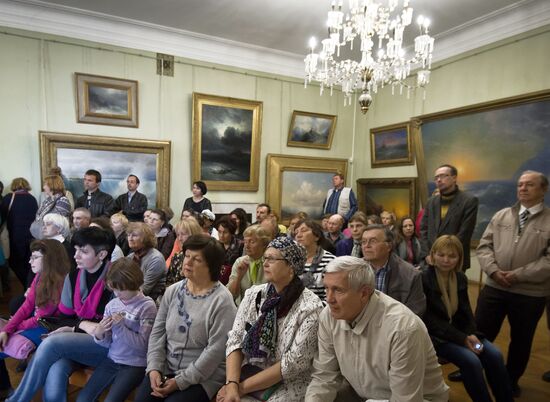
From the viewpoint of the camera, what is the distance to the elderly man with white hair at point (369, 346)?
5.32 feet

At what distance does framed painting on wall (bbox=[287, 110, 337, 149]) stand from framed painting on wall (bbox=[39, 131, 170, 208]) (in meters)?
2.89

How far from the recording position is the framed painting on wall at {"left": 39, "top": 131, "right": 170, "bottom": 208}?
6.12 m

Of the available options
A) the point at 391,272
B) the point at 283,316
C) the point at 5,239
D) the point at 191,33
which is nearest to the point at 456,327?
the point at 391,272

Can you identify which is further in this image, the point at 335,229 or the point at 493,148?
the point at 493,148

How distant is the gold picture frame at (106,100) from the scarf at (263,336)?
5727 millimetres

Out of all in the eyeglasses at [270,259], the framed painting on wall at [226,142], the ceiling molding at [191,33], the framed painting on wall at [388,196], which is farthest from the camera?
the framed painting on wall at [388,196]

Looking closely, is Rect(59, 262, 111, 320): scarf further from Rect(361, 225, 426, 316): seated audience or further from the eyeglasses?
Rect(361, 225, 426, 316): seated audience

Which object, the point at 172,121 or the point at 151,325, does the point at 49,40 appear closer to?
the point at 172,121

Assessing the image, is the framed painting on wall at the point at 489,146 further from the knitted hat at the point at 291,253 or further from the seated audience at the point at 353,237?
the knitted hat at the point at 291,253

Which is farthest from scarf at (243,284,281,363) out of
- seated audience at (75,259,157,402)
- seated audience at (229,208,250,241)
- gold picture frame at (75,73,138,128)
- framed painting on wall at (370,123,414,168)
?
framed painting on wall at (370,123,414,168)

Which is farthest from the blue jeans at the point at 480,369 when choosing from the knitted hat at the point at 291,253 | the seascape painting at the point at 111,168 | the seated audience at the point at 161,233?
the seascape painting at the point at 111,168

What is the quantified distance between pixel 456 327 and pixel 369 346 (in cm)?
139

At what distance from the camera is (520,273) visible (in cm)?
290

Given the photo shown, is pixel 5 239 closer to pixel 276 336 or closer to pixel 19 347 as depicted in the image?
pixel 19 347
